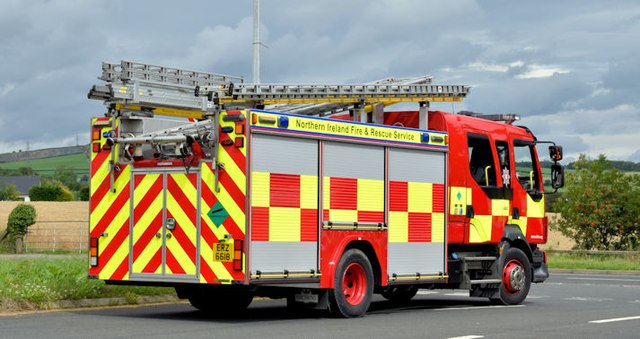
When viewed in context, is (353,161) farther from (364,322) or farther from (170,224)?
(170,224)

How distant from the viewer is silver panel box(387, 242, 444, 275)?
15.5 m

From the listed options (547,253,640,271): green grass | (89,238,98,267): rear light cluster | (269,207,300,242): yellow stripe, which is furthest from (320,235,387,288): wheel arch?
(547,253,640,271): green grass

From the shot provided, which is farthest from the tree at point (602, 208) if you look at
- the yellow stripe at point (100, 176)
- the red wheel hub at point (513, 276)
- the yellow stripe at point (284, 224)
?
the yellow stripe at point (100, 176)

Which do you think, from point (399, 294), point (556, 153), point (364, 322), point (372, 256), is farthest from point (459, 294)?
point (364, 322)

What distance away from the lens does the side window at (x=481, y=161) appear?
17.3 meters

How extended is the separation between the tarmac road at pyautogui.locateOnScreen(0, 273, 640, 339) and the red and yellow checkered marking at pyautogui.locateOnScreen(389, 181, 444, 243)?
3.71ft

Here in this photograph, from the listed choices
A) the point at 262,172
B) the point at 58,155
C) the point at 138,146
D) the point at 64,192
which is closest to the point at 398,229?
the point at 262,172

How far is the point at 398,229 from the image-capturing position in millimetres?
15609

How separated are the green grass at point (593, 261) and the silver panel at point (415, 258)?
18850 millimetres

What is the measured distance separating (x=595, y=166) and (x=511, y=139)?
24003mm

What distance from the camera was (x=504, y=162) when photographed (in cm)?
1814

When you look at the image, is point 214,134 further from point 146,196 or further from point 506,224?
point 506,224

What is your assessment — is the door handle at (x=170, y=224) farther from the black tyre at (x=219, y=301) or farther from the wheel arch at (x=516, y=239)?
the wheel arch at (x=516, y=239)

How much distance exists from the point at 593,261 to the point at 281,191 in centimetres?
2457
